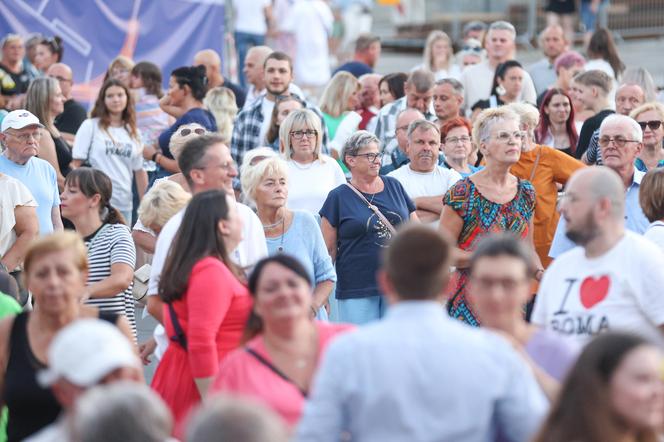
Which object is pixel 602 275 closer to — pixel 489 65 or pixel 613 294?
pixel 613 294

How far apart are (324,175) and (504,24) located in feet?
15.6

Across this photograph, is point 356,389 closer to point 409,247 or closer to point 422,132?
point 409,247

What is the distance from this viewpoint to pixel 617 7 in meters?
22.5

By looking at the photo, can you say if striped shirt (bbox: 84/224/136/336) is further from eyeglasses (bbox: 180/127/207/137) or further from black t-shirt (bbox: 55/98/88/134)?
black t-shirt (bbox: 55/98/88/134)

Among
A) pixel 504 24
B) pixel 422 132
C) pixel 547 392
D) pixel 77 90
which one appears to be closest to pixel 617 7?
pixel 504 24

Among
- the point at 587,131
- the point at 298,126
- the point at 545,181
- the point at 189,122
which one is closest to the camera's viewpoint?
the point at 545,181

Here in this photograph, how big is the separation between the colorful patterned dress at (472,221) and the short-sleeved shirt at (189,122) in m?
3.89

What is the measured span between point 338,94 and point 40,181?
159 inches

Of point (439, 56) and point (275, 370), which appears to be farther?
point (439, 56)

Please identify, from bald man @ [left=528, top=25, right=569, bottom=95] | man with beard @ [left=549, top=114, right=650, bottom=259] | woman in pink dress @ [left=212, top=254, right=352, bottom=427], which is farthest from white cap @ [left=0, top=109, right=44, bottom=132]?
bald man @ [left=528, top=25, right=569, bottom=95]

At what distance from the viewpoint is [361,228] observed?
27.0 feet

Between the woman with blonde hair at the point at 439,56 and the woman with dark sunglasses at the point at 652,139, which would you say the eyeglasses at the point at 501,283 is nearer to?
the woman with dark sunglasses at the point at 652,139

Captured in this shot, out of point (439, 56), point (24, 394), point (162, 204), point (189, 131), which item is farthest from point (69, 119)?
point (24, 394)

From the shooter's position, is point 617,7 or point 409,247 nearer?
point 409,247
